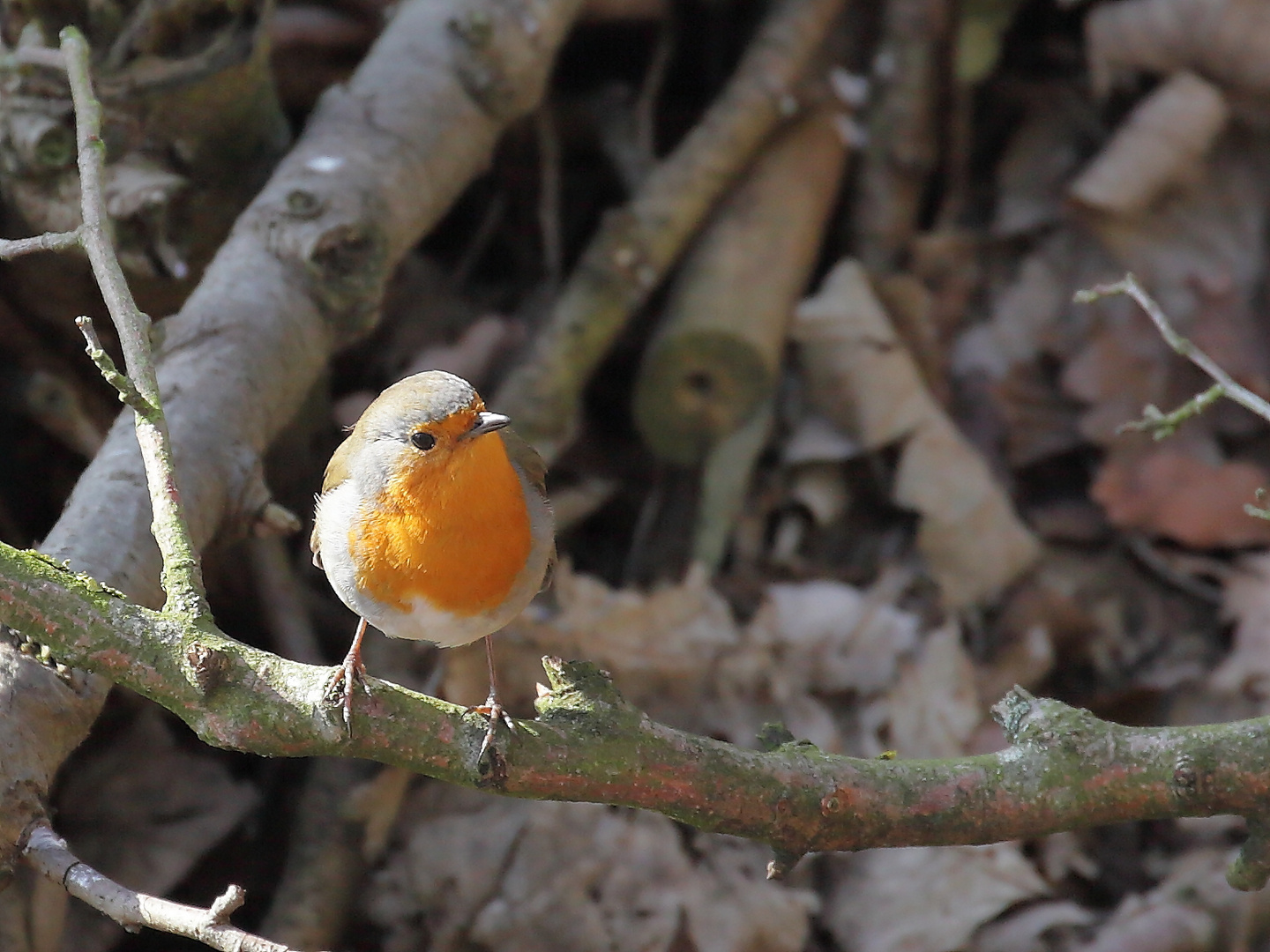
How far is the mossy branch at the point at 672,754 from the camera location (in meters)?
1.61

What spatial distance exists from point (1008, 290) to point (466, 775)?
119 inches

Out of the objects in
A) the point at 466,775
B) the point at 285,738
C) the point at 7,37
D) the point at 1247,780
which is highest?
the point at 7,37

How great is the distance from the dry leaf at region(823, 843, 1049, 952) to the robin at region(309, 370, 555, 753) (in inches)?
50.5

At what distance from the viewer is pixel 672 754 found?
1.77 m

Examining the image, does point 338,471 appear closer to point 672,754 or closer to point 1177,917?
point 672,754

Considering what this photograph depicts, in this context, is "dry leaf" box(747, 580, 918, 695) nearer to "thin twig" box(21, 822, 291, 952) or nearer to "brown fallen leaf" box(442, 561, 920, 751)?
"brown fallen leaf" box(442, 561, 920, 751)

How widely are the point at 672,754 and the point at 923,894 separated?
1.40 metres

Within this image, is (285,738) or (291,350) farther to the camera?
(291,350)

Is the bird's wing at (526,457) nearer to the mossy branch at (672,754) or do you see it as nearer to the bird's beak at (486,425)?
the bird's beak at (486,425)

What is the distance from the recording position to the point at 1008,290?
13.7ft

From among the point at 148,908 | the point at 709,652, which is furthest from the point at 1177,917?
the point at 148,908

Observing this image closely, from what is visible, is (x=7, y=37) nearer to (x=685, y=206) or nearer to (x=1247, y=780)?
(x=685, y=206)

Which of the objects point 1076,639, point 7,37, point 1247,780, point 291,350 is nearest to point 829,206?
point 1076,639

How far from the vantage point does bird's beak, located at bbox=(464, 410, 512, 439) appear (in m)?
2.03
